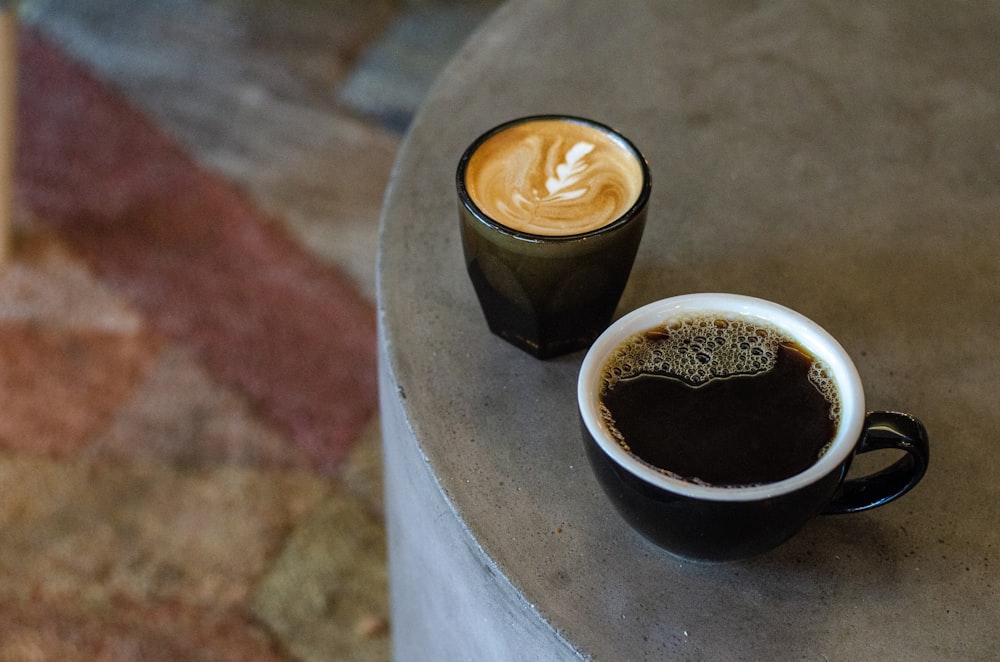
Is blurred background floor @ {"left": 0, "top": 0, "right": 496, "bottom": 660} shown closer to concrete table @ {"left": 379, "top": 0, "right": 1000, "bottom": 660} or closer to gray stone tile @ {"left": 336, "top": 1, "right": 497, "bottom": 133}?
gray stone tile @ {"left": 336, "top": 1, "right": 497, "bottom": 133}

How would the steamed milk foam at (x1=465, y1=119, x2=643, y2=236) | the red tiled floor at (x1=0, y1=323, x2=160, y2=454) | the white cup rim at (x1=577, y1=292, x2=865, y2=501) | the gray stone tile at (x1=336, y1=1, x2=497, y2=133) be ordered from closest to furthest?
the white cup rim at (x1=577, y1=292, x2=865, y2=501) → the steamed milk foam at (x1=465, y1=119, x2=643, y2=236) → the red tiled floor at (x1=0, y1=323, x2=160, y2=454) → the gray stone tile at (x1=336, y1=1, x2=497, y2=133)

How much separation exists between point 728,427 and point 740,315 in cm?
7

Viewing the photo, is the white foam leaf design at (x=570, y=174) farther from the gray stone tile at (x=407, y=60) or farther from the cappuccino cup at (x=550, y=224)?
the gray stone tile at (x=407, y=60)

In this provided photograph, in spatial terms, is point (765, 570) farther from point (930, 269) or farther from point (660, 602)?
point (930, 269)

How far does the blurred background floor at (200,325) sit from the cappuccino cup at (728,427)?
2.13 feet

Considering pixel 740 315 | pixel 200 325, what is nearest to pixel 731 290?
pixel 740 315

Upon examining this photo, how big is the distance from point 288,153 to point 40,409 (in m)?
0.60

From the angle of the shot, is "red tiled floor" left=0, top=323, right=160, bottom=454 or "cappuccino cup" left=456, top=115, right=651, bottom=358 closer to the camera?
"cappuccino cup" left=456, top=115, right=651, bottom=358

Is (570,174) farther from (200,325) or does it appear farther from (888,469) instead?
(200,325)

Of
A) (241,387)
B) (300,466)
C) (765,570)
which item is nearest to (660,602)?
(765,570)

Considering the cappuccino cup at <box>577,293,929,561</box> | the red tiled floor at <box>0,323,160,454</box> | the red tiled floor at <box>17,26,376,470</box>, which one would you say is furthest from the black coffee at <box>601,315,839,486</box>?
the red tiled floor at <box>0,323,160,454</box>

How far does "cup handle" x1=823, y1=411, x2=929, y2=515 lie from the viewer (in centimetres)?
45

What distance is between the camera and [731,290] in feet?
2.10

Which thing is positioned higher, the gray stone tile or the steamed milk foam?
the steamed milk foam
